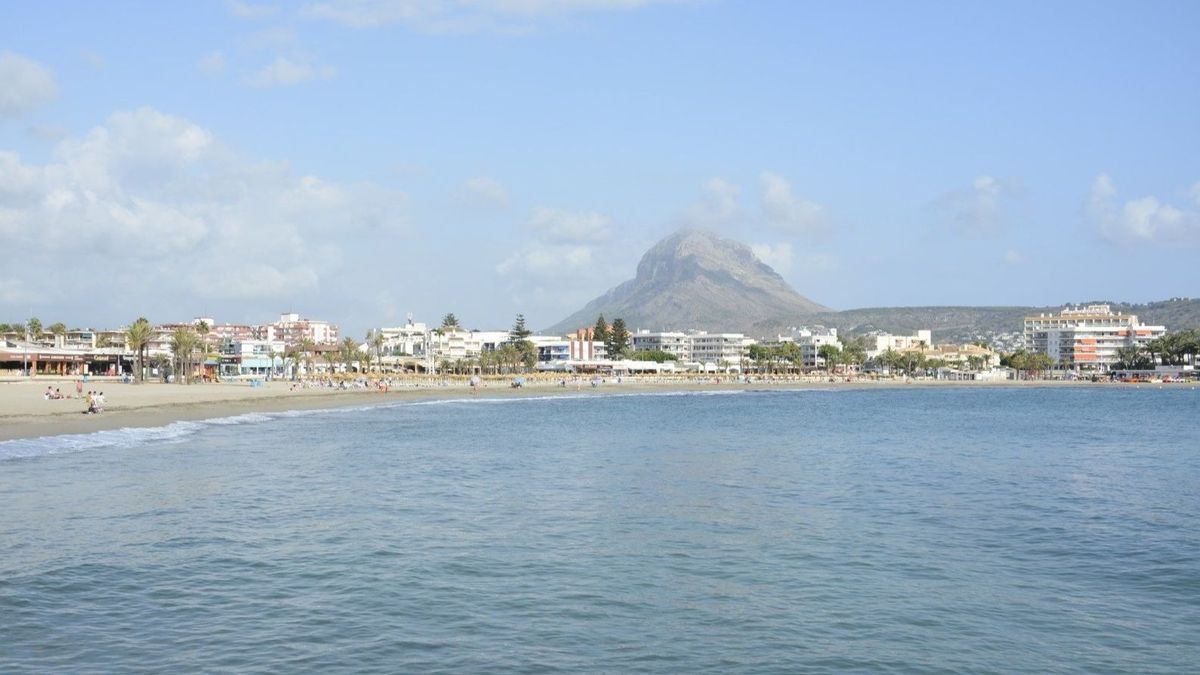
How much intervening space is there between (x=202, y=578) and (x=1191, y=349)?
167723 mm

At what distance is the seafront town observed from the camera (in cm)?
10406

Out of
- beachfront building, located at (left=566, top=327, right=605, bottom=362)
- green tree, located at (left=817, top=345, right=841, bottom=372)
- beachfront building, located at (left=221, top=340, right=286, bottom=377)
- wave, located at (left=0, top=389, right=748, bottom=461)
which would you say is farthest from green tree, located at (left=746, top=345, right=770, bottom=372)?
wave, located at (left=0, top=389, right=748, bottom=461)

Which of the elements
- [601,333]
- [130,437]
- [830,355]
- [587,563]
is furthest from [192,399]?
[830,355]

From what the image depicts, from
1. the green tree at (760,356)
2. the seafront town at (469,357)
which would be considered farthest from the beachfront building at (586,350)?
the green tree at (760,356)

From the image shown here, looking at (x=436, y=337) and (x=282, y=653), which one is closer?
(x=282, y=653)

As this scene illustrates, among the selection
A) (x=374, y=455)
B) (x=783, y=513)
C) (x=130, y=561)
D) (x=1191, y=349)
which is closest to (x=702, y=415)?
(x=374, y=455)

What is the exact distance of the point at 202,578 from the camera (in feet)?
44.5

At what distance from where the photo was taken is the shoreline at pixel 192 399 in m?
38.4

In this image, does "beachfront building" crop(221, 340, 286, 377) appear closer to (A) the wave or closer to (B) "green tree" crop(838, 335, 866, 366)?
(A) the wave

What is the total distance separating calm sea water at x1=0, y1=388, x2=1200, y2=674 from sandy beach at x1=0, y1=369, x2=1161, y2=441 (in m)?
8.13

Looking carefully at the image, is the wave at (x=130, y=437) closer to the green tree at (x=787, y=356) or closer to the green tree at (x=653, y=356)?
the green tree at (x=653, y=356)

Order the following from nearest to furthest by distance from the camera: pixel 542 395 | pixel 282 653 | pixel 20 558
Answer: pixel 282 653 → pixel 20 558 → pixel 542 395

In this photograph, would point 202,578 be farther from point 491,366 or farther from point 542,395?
point 491,366

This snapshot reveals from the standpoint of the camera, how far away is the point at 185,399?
5625cm
